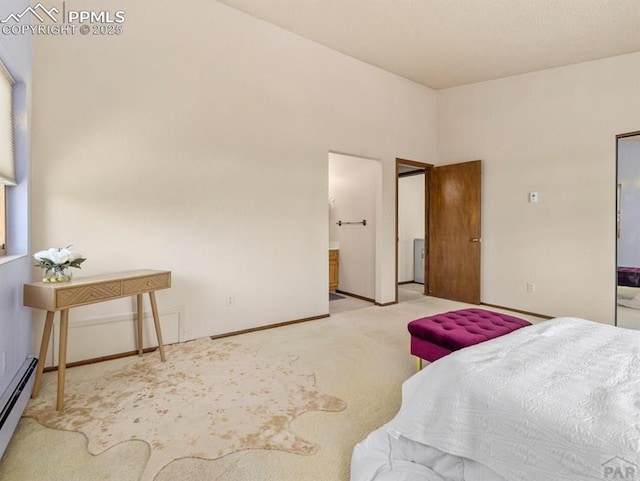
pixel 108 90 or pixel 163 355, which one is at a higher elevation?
pixel 108 90

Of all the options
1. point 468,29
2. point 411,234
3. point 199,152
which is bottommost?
point 411,234

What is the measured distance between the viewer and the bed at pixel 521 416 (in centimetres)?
97

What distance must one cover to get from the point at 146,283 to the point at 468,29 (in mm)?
3949

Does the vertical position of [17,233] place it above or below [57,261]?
above

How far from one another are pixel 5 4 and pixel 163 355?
2.49m

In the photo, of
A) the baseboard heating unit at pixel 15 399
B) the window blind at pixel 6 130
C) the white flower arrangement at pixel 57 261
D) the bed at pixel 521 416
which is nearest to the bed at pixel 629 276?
the bed at pixel 521 416

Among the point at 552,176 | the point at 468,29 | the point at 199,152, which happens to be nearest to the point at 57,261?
the point at 199,152

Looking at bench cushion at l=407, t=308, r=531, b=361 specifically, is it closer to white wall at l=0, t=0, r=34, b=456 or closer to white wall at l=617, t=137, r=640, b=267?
white wall at l=617, t=137, r=640, b=267

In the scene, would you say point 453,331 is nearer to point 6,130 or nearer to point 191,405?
point 191,405

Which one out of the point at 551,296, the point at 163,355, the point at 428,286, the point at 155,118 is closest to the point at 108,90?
the point at 155,118

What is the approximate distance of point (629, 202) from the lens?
3629 mm

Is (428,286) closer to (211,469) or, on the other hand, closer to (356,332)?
(356,332)

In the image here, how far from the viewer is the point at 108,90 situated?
283cm

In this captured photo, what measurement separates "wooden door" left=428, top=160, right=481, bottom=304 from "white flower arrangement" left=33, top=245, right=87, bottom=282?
460cm
